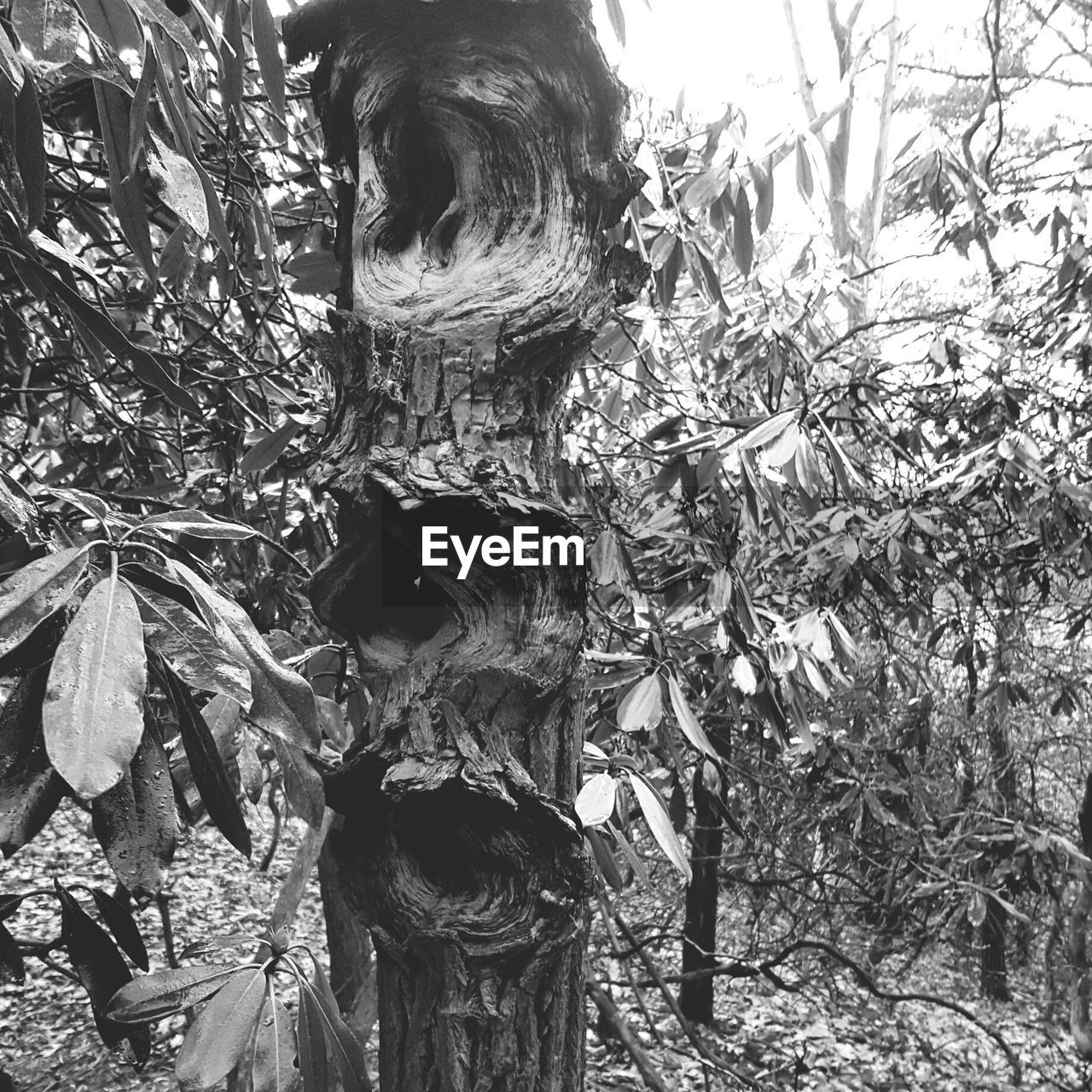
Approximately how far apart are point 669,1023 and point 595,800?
3140 mm

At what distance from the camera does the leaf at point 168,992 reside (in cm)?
79

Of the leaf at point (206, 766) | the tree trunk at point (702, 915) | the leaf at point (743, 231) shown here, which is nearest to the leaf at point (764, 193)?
the leaf at point (743, 231)

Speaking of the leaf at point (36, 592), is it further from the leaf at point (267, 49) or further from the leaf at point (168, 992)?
the leaf at point (267, 49)

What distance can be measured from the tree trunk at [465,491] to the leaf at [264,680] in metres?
0.05

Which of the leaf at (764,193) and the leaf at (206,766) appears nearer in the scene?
the leaf at (206,766)

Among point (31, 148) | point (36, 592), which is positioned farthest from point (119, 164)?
point (36, 592)

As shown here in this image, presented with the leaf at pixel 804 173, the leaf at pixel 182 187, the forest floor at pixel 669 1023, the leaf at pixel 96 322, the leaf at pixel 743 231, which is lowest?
the forest floor at pixel 669 1023

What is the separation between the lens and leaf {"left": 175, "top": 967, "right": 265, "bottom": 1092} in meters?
0.71

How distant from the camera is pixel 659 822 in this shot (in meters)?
0.93

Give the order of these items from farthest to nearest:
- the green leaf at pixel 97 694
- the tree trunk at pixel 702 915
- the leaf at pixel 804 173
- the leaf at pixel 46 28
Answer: the tree trunk at pixel 702 915 < the leaf at pixel 804 173 < the leaf at pixel 46 28 < the green leaf at pixel 97 694

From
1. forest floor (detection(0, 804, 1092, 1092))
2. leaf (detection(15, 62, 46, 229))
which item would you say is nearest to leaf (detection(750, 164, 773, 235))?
leaf (detection(15, 62, 46, 229))

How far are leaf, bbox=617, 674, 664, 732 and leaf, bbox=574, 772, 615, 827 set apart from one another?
271mm

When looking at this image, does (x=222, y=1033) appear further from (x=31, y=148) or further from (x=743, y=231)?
(x=743, y=231)

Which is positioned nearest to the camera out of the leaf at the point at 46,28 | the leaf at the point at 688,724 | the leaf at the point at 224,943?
the leaf at the point at 46,28
